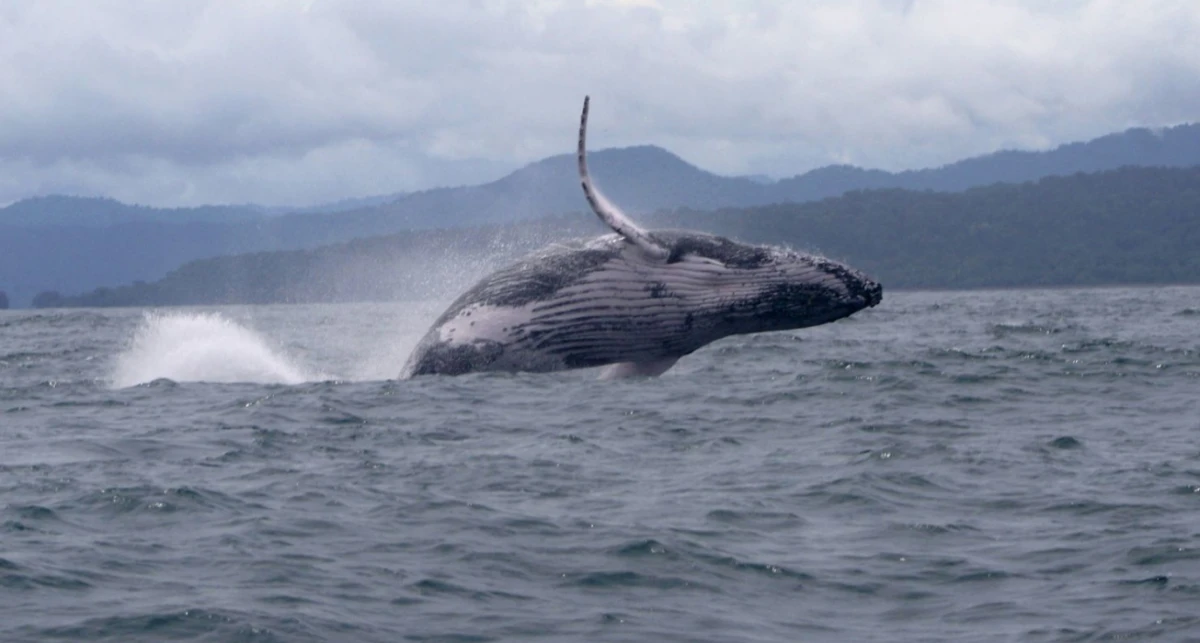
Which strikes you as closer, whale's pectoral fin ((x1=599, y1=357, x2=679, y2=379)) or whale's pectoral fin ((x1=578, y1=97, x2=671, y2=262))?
whale's pectoral fin ((x1=578, y1=97, x2=671, y2=262))

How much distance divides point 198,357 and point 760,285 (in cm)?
846

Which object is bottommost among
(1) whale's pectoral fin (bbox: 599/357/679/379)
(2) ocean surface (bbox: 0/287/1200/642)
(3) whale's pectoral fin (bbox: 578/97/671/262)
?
(2) ocean surface (bbox: 0/287/1200/642)

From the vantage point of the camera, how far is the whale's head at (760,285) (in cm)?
1248

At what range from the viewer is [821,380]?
19.4 m

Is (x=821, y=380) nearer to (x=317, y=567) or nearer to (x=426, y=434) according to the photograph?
(x=426, y=434)

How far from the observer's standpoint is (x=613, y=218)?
12359 millimetres

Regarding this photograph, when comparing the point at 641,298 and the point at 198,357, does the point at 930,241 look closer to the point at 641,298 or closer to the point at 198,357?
the point at 198,357

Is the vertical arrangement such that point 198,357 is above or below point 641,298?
below

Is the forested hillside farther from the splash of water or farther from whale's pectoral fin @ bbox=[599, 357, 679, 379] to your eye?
whale's pectoral fin @ bbox=[599, 357, 679, 379]

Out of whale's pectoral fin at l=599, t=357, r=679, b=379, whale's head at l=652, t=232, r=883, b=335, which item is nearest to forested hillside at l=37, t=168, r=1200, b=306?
whale's pectoral fin at l=599, t=357, r=679, b=379

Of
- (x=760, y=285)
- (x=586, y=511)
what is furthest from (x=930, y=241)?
(x=586, y=511)

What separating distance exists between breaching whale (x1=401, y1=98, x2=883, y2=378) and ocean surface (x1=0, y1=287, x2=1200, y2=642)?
30.4 inches

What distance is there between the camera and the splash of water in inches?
716

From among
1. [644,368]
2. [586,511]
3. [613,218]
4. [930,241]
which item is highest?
[930,241]
